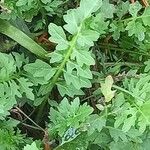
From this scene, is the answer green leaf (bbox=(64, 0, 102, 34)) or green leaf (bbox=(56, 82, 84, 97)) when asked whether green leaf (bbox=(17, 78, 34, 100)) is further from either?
green leaf (bbox=(64, 0, 102, 34))

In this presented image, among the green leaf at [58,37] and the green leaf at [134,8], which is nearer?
the green leaf at [58,37]

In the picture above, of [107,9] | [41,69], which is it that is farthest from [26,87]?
[107,9]

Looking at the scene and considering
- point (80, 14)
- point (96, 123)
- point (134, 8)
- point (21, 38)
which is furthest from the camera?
point (134, 8)

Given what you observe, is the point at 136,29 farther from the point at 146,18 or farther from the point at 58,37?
the point at 58,37

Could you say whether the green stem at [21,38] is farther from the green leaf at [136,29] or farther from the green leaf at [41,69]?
the green leaf at [136,29]

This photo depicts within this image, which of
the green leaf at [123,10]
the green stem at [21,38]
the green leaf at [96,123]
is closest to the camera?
the green leaf at [96,123]

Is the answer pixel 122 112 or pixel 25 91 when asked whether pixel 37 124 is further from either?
pixel 122 112

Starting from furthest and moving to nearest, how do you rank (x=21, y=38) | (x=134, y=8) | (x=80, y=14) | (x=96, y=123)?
(x=134, y=8) → (x=21, y=38) → (x=96, y=123) → (x=80, y=14)

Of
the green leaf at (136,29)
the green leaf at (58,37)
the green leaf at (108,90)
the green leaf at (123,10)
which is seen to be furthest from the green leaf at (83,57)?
the green leaf at (123,10)

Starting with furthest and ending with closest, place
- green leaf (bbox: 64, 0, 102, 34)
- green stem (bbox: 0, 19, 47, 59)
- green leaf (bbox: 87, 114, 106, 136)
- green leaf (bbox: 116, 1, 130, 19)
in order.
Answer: green leaf (bbox: 116, 1, 130, 19), green stem (bbox: 0, 19, 47, 59), green leaf (bbox: 87, 114, 106, 136), green leaf (bbox: 64, 0, 102, 34)

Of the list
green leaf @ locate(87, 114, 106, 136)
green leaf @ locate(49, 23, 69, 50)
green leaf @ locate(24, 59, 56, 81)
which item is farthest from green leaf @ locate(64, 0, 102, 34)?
green leaf @ locate(87, 114, 106, 136)
